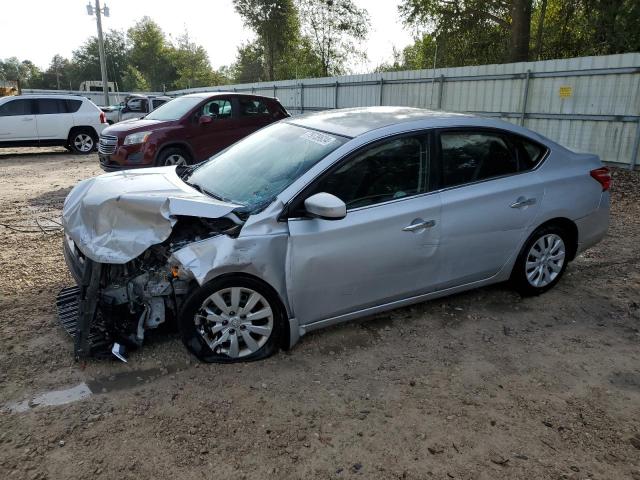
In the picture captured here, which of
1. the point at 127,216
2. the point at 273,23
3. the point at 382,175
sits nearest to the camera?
the point at 127,216

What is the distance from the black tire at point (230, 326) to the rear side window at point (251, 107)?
7306 millimetres

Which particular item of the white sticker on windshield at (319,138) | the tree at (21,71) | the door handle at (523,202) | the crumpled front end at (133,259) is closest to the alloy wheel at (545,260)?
the door handle at (523,202)

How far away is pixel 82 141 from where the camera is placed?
15.2 m

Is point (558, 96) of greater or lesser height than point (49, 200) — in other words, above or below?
above

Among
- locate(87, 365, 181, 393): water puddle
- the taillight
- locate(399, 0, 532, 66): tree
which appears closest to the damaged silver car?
locate(87, 365, 181, 393): water puddle

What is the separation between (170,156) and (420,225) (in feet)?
21.6

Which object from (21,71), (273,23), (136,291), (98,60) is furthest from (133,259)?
(21,71)

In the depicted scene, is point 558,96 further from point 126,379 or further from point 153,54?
point 153,54

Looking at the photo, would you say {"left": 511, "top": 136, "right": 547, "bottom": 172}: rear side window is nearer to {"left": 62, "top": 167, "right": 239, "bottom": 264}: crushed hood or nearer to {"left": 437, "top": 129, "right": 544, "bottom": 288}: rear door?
{"left": 437, "top": 129, "right": 544, "bottom": 288}: rear door

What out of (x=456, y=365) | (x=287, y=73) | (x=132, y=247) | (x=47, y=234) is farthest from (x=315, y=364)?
(x=287, y=73)

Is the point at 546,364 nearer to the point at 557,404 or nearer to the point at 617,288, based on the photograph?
the point at 557,404

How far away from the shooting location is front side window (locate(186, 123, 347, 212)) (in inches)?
135

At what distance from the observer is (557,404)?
295 cm

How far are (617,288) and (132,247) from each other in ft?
13.7
